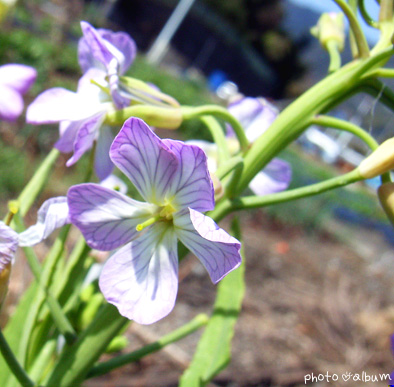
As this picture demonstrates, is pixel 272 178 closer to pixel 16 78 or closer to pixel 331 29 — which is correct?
pixel 331 29

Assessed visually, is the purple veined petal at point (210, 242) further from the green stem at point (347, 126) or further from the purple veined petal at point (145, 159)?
the green stem at point (347, 126)

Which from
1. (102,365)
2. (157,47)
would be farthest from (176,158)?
(157,47)

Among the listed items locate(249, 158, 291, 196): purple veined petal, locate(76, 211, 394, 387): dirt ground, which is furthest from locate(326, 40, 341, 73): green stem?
locate(76, 211, 394, 387): dirt ground

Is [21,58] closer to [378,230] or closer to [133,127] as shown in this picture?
[133,127]

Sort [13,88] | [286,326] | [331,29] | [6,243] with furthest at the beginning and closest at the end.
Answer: [286,326] < [331,29] < [13,88] < [6,243]

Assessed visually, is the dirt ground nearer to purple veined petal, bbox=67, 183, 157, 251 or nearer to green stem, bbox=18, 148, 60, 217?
green stem, bbox=18, 148, 60, 217

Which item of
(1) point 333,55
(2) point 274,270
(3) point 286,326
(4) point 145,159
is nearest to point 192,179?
(4) point 145,159

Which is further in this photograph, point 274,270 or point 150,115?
point 274,270
